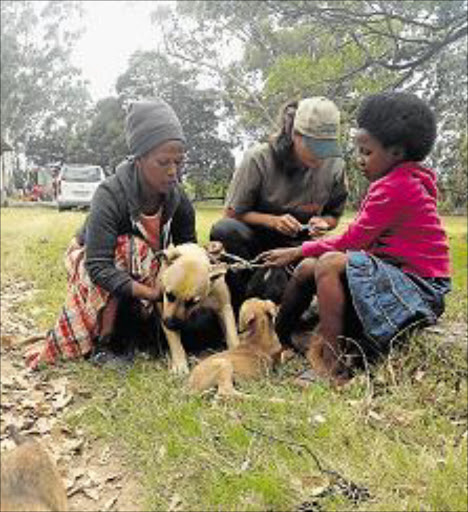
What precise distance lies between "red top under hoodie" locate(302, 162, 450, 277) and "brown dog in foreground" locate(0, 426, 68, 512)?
1958 millimetres

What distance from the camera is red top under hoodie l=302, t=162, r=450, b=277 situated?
3.66 metres

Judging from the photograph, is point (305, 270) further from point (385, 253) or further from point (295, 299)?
point (385, 253)

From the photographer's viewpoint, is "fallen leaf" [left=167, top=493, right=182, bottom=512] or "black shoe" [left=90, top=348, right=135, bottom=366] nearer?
"fallen leaf" [left=167, top=493, right=182, bottom=512]

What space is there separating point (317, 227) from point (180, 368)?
3.69 feet

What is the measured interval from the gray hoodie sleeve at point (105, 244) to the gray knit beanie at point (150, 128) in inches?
12.2

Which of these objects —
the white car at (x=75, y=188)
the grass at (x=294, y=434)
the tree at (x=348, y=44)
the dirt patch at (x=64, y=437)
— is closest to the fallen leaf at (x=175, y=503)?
the grass at (x=294, y=434)

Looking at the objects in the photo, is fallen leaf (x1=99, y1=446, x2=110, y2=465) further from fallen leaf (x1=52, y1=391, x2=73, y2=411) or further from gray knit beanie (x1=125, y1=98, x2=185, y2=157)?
gray knit beanie (x1=125, y1=98, x2=185, y2=157)

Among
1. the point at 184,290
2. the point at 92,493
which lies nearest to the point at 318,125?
the point at 184,290

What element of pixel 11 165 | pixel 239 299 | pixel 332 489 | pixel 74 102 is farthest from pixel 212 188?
pixel 332 489

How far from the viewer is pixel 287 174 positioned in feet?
15.2

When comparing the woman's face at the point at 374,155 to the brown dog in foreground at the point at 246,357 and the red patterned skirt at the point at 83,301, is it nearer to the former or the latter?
the brown dog in foreground at the point at 246,357

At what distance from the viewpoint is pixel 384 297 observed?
367cm

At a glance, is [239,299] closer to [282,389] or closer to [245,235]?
[245,235]

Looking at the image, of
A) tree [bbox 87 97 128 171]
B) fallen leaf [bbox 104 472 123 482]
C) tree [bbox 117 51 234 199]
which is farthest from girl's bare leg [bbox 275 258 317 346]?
tree [bbox 87 97 128 171]
